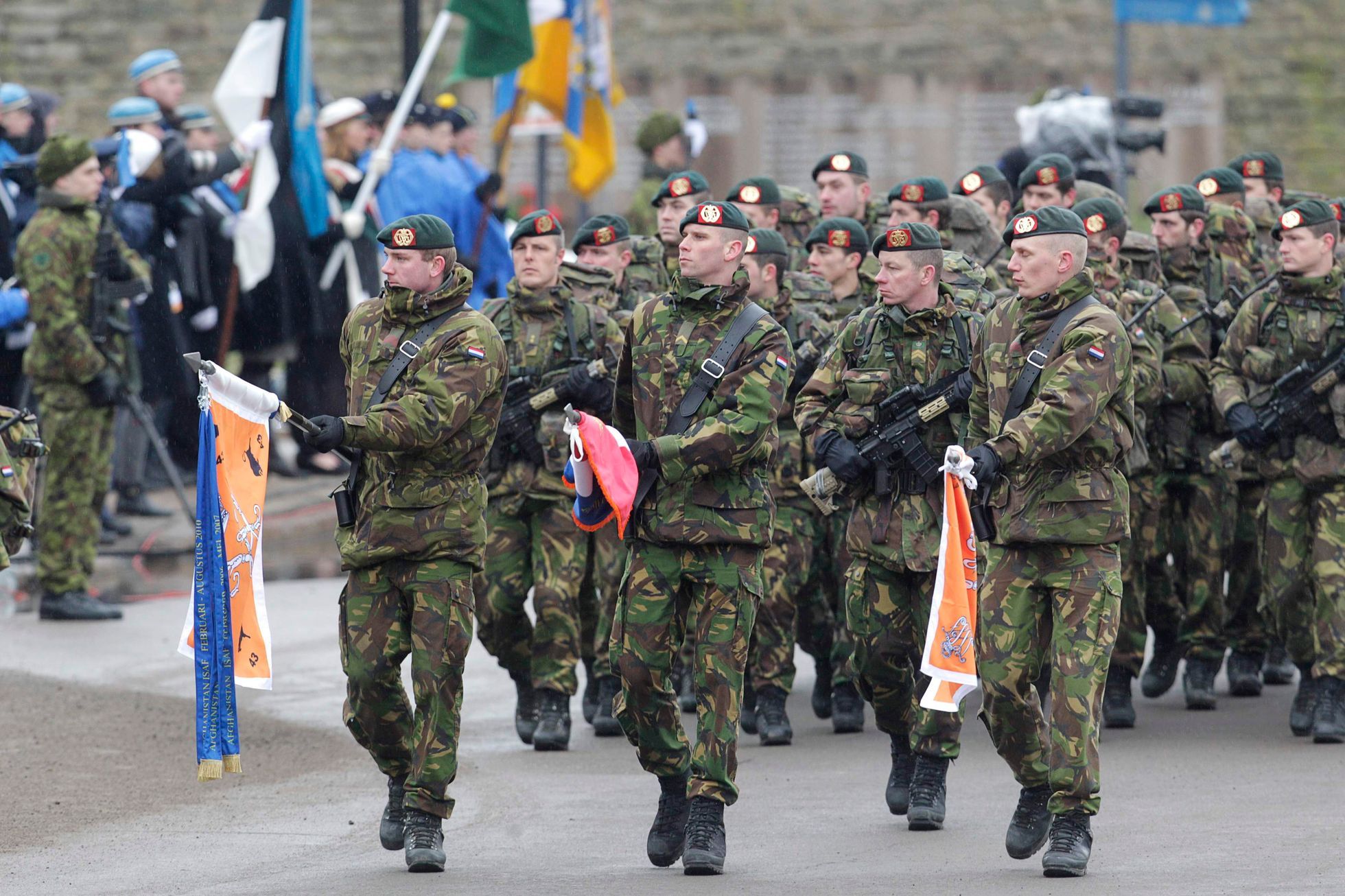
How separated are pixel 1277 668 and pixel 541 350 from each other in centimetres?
453

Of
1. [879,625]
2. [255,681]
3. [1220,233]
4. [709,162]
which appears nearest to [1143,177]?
[709,162]

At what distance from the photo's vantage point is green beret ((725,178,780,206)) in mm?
11609

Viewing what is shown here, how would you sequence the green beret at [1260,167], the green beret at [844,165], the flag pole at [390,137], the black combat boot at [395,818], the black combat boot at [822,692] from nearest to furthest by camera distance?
the black combat boot at [395,818] < the black combat boot at [822,692] < the green beret at [844,165] < the green beret at [1260,167] < the flag pole at [390,137]

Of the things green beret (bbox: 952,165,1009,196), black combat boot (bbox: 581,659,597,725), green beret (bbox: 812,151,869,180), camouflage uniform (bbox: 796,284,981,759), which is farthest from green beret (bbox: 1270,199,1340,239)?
black combat boot (bbox: 581,659,597,725)

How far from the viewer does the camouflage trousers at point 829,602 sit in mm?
10594

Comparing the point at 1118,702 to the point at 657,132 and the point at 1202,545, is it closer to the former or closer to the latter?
the point at 1202,545

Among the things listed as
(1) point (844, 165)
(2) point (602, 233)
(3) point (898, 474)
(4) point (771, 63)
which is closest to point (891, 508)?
(3) point (898, 474)

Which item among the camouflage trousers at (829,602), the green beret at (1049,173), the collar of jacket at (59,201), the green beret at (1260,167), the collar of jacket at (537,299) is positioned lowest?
the camouflage trousers at (829,602)

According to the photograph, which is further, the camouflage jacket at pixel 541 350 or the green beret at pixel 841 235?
the green beret at pixel 841 235

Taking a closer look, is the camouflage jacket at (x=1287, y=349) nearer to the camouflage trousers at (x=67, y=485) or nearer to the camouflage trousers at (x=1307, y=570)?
the camouflage trousers at (x=1307, y=570)

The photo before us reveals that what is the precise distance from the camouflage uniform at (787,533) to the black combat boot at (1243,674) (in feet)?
8.38

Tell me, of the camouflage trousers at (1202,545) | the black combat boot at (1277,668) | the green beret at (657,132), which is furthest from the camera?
the green beret at (657,132)

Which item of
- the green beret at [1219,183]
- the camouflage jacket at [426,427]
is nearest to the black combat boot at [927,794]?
the camouflage jacket at [426,427]

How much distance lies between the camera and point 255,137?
1550 centimetres
